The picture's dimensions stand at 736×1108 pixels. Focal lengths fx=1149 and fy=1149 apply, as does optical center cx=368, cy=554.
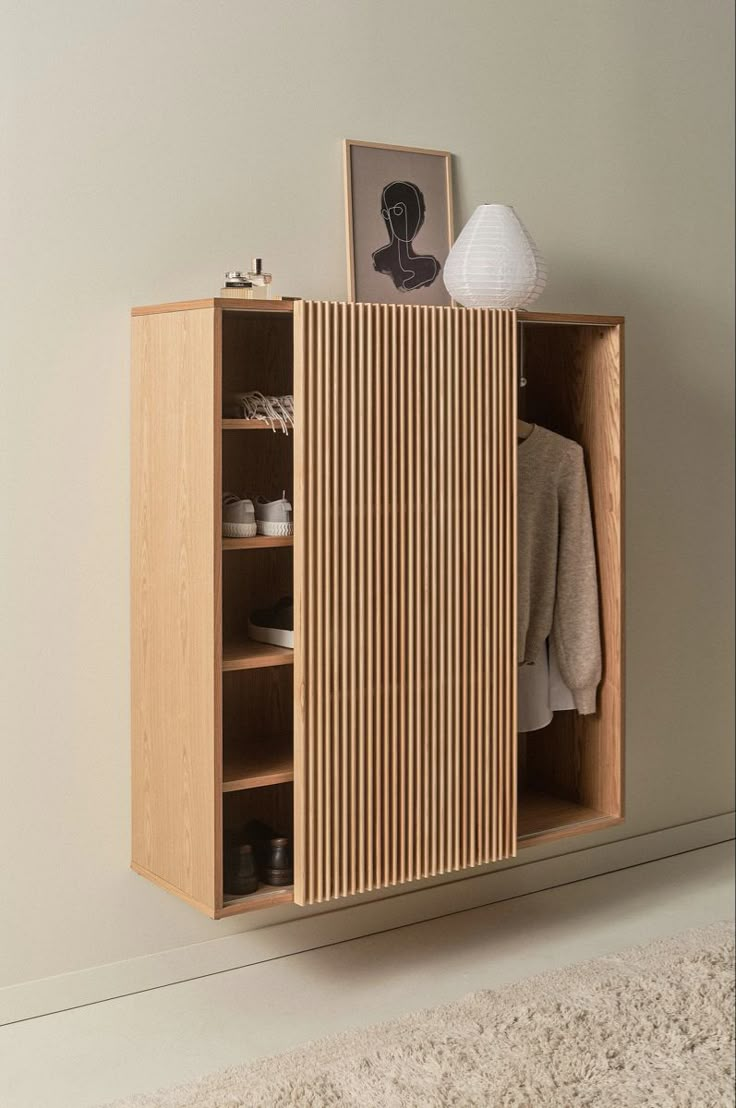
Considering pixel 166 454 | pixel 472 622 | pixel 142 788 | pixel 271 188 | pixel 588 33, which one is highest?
pixel 588 33

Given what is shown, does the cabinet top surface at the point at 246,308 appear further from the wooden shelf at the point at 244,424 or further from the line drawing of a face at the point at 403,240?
the line drawing of a face at the point at 403,240

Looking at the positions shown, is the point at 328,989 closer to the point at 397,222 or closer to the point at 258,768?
the point at 258,768

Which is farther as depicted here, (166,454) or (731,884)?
(731,884)

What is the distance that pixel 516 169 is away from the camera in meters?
3.02

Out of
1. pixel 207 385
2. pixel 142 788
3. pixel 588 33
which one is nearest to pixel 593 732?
pixel 142 788

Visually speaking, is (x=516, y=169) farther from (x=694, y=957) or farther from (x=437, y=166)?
(x=694, y=957)

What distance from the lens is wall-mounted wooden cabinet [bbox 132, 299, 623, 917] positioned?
7.39 feet

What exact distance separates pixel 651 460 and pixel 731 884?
1.27 metres

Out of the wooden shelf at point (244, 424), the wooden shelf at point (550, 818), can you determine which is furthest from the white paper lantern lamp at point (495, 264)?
the wooden shelf at point (550, 818)

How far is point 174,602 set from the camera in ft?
7.67

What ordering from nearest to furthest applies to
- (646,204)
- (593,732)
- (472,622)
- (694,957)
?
(472,622)
(694,957)
(593,732)
(646,204)

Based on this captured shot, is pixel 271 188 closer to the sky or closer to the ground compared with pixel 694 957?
closer to the sky

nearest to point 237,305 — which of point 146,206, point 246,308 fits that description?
point 246,308

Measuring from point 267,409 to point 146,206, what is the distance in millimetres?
526
